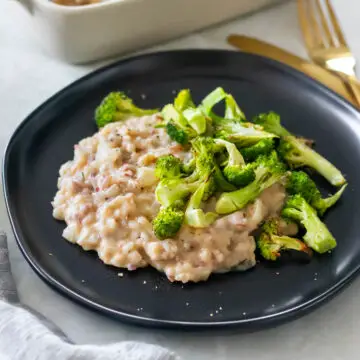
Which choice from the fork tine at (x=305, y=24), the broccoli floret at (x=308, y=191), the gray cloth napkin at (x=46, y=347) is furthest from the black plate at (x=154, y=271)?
the fork tine at (x=305, y=24)

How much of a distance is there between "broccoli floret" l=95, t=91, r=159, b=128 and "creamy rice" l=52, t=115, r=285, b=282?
0.14 metres

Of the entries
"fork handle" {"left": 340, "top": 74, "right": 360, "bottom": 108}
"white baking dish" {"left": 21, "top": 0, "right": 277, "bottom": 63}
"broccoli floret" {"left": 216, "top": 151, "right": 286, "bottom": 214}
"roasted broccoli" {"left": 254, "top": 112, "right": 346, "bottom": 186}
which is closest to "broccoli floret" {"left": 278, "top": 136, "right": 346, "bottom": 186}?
"roasted broccoli" {"left": 254, "top": 112, "right": 346, "bottom": 186}

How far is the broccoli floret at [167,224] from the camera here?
2023mm

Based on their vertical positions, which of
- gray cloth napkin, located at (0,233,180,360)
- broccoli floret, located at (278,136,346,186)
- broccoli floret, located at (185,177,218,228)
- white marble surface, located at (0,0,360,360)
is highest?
broccoli floret, located at (278,136,346,186)

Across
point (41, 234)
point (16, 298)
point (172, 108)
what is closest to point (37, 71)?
point (172, 108)

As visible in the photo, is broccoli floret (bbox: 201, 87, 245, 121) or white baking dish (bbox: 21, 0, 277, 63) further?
white baking dish (bbox: 21, 0, 277, 63)

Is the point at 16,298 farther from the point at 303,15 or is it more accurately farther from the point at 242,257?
the point at 303,15

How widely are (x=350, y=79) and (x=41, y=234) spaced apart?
141cm

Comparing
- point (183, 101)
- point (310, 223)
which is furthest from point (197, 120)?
point (310, 223)

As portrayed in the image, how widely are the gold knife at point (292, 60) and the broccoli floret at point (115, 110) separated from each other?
663 mm

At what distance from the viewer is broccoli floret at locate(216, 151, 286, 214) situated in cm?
210

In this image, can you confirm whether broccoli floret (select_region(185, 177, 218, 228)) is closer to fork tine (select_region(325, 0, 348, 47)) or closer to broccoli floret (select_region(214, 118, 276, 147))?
broccoli floret (select_region(214, 118, 276, 147))

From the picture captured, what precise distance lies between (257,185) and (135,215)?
1.30 ft

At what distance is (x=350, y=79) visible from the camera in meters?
2.76
